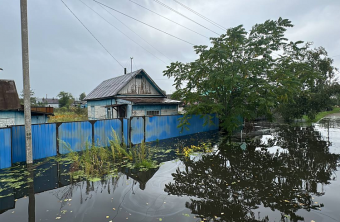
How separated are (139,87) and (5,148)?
529 inches

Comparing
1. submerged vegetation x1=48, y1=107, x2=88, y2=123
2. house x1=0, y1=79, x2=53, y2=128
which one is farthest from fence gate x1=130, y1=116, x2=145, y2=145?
submerged vegetation x1=48, y1=107, x2=88, y2=123

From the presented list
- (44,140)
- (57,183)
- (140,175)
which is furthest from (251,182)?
(44,140)

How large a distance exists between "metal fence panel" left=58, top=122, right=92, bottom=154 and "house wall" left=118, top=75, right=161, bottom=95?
9.34 metres

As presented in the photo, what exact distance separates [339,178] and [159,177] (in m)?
5.73

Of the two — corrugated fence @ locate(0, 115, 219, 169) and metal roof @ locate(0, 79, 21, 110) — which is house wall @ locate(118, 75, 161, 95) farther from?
metal roof @ locate(0, 79, 21, 110)

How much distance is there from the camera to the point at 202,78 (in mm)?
14273

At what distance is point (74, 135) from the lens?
8562mm

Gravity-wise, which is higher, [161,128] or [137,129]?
[137,129]

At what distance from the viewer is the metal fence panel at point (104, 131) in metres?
9.27

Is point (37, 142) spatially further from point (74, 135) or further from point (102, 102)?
point (102, 102)

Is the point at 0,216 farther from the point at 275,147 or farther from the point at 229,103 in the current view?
the point at 229,103

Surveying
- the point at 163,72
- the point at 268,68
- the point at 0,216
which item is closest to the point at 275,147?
the point at 268,68

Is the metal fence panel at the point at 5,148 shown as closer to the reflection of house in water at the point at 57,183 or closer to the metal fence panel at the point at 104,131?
the reflection of house in water at the point at 57,183

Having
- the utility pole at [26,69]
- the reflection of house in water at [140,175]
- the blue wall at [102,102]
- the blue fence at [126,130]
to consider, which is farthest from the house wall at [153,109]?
the reflection of house in water at [140,175]
